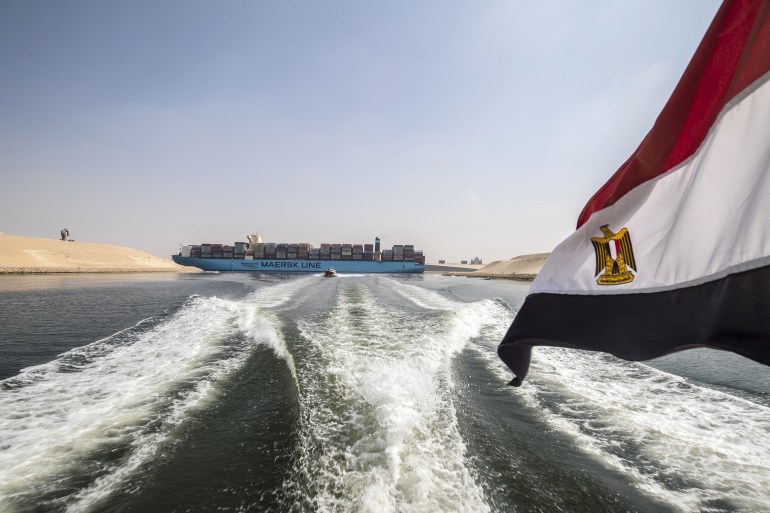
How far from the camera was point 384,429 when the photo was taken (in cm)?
458

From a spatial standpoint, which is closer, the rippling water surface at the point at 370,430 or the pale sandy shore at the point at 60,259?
the rippling water surface at the point at 370,430

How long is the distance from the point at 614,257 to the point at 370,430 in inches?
157

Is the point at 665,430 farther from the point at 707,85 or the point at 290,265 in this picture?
the point at 290,265

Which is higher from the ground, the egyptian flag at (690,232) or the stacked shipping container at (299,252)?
the stacked shipping container at (299,252)

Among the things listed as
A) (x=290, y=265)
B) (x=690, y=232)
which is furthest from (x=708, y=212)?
(x=290, y=265)

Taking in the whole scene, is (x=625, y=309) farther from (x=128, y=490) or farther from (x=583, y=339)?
(x=128, y=490)

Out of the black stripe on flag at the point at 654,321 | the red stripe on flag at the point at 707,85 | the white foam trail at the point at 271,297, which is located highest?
the red stripe on flag at the point at 707,85

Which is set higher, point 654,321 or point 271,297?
point 654,321

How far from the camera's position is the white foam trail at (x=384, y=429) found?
3391 mm

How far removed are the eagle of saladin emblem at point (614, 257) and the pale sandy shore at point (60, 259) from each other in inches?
2870

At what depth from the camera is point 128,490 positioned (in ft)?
11.4

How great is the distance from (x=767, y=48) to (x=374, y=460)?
4657mm

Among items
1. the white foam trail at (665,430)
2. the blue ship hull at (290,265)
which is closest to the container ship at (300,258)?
the blue ship hull at (290,265)

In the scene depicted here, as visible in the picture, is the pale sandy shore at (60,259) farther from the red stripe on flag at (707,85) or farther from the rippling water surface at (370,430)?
the red stripe on flag at (707,85)
